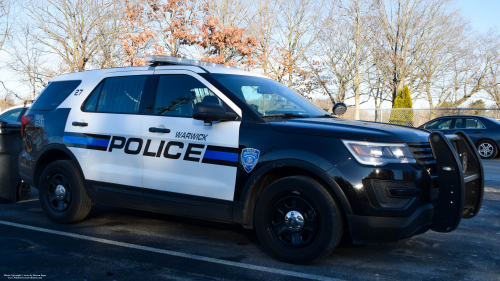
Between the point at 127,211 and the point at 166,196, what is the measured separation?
1.96 meters

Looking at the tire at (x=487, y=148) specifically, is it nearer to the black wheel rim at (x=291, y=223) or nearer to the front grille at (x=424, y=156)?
the front grille at (x=424, y=156)

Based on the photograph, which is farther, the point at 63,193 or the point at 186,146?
the point at 63,193

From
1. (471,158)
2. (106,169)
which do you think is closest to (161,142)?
(106,169)

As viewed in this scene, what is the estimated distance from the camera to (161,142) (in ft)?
15.1

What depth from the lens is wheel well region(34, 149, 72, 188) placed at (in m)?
5.57

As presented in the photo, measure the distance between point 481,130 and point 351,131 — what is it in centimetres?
1275

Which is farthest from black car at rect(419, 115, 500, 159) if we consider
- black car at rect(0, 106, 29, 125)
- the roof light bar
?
black car at rect(0, 106, 29, 125)

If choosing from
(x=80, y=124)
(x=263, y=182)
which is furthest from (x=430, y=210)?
(x=80, y=124)

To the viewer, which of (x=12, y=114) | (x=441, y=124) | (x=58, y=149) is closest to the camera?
(x=58, y=149)

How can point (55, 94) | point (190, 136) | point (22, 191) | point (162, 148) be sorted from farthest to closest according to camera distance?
point (22, 191)
point (55, 94)
point (162, 148)
point (190, 136)

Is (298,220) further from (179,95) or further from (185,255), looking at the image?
(179,95)

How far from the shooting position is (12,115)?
495 inches

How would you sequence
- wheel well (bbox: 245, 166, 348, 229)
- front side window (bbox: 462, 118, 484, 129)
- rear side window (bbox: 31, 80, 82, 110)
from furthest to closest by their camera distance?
front side window (bbox: 462, 118, 484, 129)
rear side window (bbox: 31, 80, 82, 110)
wheel well (bbox: 245, 166, 348, 229)

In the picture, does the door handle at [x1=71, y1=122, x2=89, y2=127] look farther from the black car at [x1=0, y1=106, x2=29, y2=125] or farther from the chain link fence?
the chain link fence
